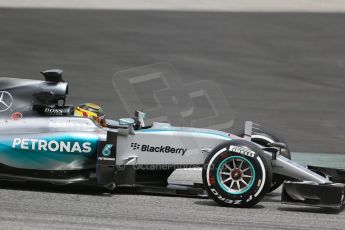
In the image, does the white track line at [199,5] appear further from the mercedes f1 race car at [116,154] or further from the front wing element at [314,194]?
the front wing element at [314,194]

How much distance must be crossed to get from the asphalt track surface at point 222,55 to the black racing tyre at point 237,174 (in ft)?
12.4

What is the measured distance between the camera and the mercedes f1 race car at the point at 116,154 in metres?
6.82

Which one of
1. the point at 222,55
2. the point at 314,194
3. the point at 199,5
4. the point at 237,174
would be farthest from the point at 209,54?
the point at 314,194

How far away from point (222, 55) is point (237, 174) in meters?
6.35

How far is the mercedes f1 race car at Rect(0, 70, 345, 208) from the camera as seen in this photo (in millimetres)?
6824

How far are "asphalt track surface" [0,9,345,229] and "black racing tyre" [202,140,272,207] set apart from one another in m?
3.78

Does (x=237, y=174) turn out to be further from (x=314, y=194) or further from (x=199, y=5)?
(x=199, y=5)

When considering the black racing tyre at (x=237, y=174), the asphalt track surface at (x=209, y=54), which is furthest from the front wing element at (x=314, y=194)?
the asphalt track surface at (x=209, y=54)

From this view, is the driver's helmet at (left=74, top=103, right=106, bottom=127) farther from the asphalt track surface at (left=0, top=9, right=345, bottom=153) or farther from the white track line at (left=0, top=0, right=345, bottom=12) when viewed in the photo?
the white track line at (left=0, top=0, right=345, bottom=12)

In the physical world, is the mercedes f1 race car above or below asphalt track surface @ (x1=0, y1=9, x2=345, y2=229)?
below

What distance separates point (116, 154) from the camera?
7230 mm

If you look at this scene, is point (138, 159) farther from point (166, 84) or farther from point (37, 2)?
point (37, 2)

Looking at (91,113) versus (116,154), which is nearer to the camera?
(116,154)

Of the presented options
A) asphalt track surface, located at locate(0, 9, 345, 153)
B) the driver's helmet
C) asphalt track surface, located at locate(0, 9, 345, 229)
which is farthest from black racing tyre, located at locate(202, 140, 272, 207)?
asphalt track surface, located at locate(0, 9, 345, 153)
